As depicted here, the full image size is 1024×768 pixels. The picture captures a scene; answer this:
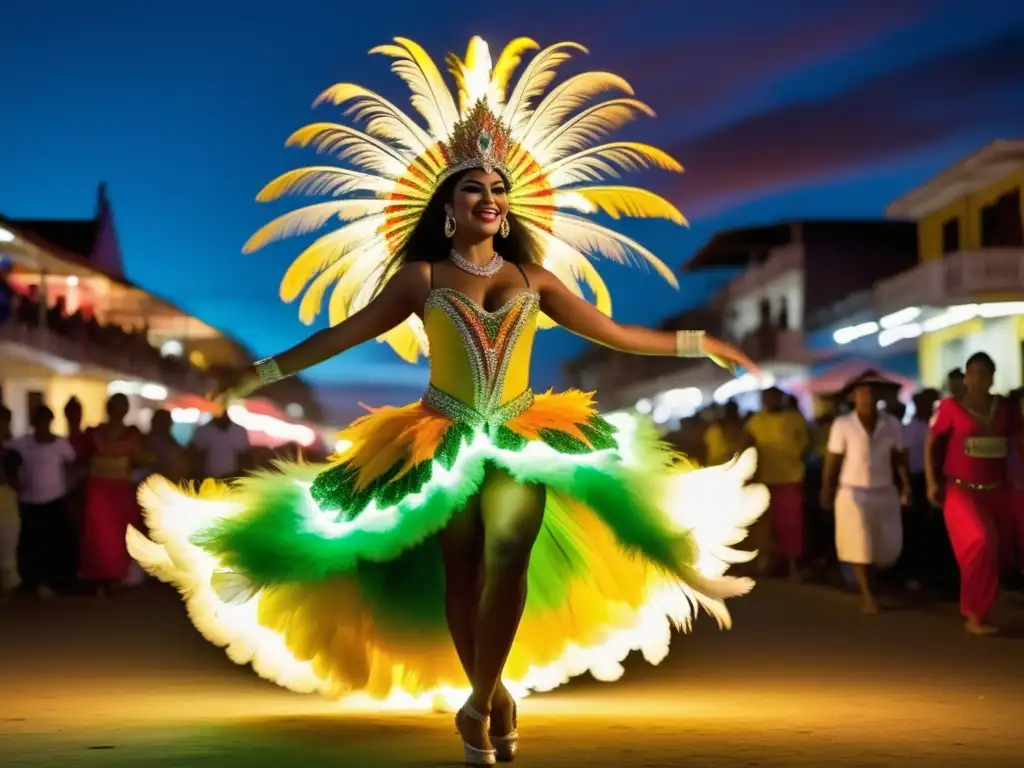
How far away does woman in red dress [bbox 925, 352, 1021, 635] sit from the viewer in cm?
1271

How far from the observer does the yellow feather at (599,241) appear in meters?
8.28

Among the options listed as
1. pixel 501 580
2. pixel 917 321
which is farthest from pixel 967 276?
pixel 501 580

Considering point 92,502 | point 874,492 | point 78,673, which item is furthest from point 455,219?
point 92,502

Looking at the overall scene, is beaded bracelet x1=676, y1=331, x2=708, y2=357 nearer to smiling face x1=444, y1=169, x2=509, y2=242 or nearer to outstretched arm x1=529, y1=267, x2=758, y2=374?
outstretched arm x1=529, y1=267, x2=758, y2=374

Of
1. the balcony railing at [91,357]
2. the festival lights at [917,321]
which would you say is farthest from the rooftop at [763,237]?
the balcony railing at [91,357]

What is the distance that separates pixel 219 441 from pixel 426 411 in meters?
12.0

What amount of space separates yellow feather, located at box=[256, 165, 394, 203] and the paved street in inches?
89.0

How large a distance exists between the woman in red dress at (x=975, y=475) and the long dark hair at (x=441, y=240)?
559 centimetres

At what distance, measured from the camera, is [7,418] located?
17.5 m

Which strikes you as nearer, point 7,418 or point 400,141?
point 400,141

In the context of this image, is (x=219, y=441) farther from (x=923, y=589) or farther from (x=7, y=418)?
(x=923, y=589)

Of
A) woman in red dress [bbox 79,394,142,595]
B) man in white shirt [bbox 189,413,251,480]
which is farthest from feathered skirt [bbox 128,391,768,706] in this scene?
man in white shirt [bbox 189,413,251,480]

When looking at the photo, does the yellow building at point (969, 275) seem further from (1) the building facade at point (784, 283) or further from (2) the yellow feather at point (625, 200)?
(2) the yellow feather at point (625, 200)

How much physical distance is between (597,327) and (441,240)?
74 centimetres
